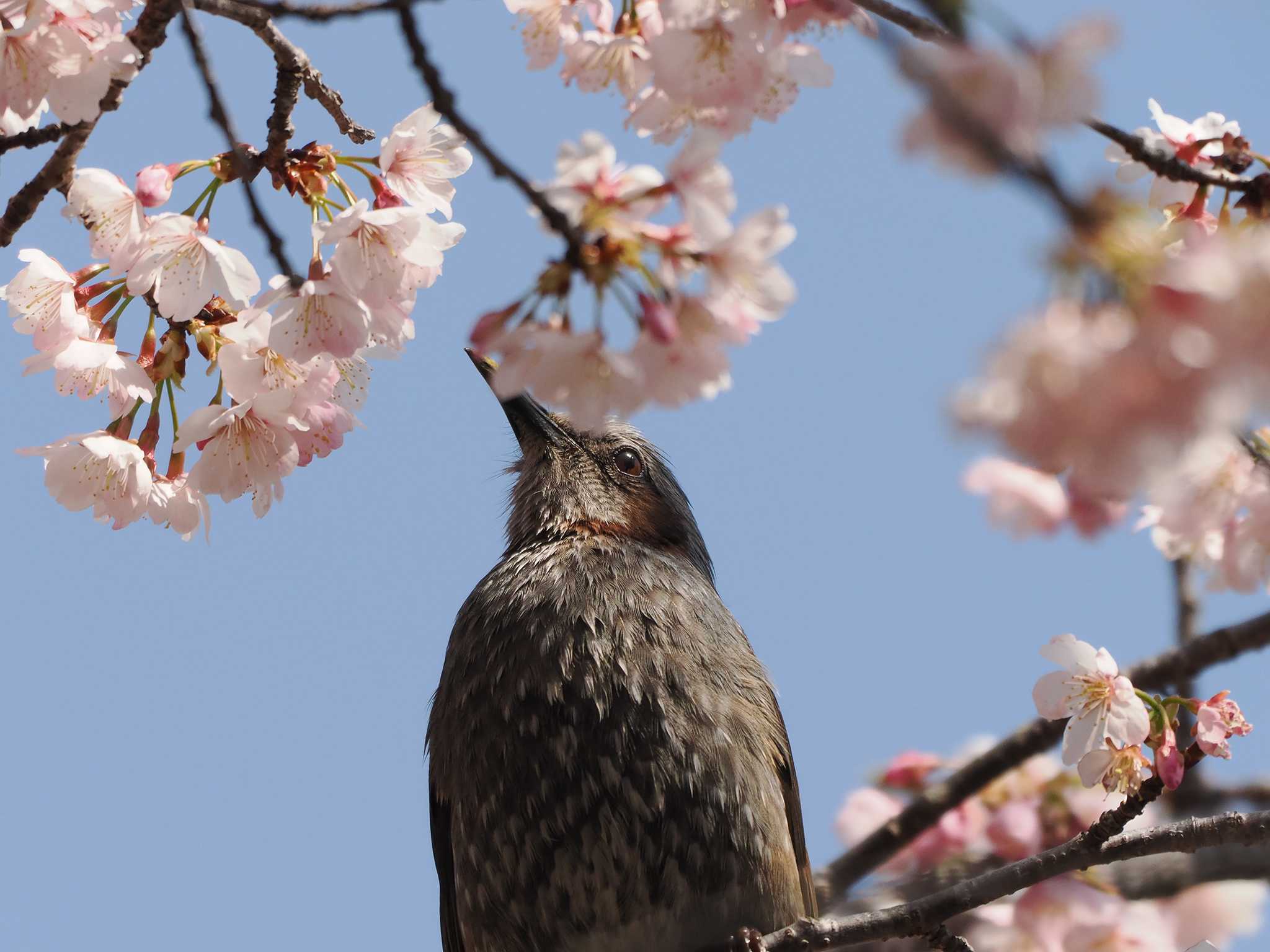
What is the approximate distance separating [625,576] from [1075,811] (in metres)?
1.39

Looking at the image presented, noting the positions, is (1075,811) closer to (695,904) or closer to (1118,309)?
(695,904)

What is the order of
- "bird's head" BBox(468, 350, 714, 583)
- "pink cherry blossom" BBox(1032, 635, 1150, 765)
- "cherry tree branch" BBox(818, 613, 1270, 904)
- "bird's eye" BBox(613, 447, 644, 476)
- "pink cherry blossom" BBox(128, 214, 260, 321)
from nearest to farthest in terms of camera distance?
1. "pink cherry blossom" BBox(128, 214, 260, 321)
2. "pink cherry blossom" BBox(1032, 635, 1150, 765)
3. "cherry tree branch" BBox(818, 613, 1270, 904)
4. "bird's head" BBox(468, 350, 714, 583)
5. "bird's eye" BBox(613, 447, 644, 476)

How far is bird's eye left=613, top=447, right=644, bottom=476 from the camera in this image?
426cm

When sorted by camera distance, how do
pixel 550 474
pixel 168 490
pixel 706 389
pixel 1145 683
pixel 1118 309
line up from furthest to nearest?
1. pixel 550 474
2. pixel 1145 683
3. pixel 168 490
4. pixel 706 389
5. pixel 1118 309

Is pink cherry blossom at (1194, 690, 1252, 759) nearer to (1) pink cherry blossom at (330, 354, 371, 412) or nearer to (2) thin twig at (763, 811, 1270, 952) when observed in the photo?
(2) thin twig at (763, 811, 1270, 952)

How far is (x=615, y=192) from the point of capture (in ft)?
5.04

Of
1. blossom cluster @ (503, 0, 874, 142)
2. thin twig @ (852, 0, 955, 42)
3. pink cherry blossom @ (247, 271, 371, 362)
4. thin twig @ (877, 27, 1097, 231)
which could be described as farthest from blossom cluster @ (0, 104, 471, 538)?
thin twig @ (877, 27, 1097, 231)

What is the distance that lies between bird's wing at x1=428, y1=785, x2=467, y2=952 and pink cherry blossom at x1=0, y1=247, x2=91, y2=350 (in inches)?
69.9

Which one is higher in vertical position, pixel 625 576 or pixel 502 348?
pixel 625 576

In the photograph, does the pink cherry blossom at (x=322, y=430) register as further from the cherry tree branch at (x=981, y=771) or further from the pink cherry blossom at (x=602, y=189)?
the cherry tree branch at (x=981, y=771)

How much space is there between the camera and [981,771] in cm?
356

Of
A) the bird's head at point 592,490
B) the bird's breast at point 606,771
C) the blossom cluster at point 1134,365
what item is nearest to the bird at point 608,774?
the bird's breast at point 606,771

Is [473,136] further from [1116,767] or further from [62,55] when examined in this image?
[1116,767]

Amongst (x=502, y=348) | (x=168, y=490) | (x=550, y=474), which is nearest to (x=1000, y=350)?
(x=502, y=348)
